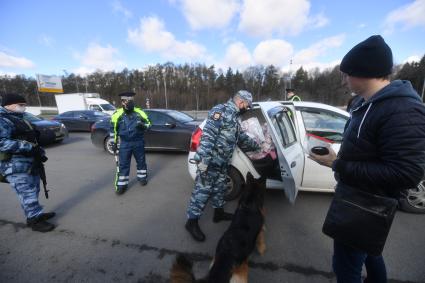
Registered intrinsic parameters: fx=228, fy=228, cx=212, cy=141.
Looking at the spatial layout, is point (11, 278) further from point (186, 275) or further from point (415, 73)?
point (415, 73)

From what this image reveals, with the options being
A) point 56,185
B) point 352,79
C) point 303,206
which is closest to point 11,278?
point 56,185

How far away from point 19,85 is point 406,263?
8293 centimetres

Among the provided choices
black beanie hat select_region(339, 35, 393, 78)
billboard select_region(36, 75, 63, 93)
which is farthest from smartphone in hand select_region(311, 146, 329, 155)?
billboard select_region(36, 75, 63, 93)

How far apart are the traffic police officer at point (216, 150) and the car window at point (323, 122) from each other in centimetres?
142

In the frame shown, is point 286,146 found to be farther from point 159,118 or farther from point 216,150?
point 159,118

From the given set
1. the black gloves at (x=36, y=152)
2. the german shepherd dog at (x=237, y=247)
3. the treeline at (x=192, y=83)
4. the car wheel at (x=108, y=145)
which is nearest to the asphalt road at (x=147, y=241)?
the german shepherd dog at (x=237, y=247)

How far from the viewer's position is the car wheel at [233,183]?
382cm

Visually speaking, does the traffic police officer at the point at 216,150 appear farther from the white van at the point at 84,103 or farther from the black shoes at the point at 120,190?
the white van at the point at 84,103

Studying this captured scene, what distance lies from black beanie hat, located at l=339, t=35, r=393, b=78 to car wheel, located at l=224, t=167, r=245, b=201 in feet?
8.71

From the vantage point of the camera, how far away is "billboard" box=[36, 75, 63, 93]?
127 ft

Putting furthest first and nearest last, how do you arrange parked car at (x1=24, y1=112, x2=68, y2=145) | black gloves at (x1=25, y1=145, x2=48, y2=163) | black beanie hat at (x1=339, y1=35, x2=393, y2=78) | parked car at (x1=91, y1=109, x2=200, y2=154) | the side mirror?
parked car at (x1=24, y1=112, x2=68, y2=145)
parked car at (x1=91, y1=109, x2=200, y2=154)
the side mirror
black gloves at (x1=25, y1=145, x2=48, y2=163)
black beanie hat at (x1=339, y1=35, x2=393, y2=78)

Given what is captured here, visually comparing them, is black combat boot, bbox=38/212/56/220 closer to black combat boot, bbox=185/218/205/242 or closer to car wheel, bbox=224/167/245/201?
black combat boot, bbox=185/218/205/242

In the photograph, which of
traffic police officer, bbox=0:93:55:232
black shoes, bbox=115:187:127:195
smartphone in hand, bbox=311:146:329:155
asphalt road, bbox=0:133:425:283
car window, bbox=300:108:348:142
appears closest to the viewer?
smartphone in hand, bbox=311:146:329:155

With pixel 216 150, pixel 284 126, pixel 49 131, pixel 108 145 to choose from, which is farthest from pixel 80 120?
pixel 284 126
